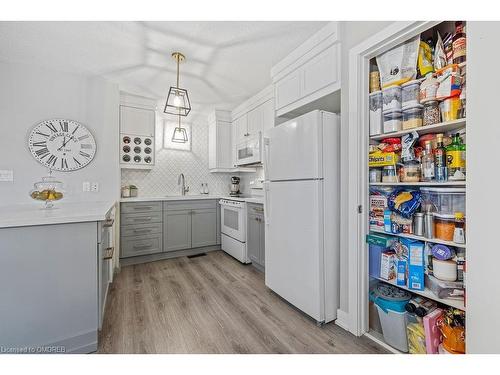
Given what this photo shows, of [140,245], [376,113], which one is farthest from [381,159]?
[140,245]

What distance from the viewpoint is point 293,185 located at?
197 centimetres

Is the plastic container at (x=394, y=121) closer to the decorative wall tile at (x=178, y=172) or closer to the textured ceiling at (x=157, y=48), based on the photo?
the textured ceiling at (x=157, y=48)

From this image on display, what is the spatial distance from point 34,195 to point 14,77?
1.59m

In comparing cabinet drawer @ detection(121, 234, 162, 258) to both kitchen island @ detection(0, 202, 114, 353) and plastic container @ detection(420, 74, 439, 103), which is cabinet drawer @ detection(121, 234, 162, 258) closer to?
kitchen island @ detection(0, 202, 114, 353)

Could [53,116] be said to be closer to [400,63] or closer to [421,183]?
[400,63]

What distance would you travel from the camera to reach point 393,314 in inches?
59.7

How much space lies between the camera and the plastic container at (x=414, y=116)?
1472 mm

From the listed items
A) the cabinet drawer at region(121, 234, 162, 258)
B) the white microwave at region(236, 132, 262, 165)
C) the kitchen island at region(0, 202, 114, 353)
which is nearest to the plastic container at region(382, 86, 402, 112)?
the white microwave at region(236, 132, 262, 165)

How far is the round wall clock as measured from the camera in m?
2.57

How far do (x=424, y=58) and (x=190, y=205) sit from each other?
3.16 metres

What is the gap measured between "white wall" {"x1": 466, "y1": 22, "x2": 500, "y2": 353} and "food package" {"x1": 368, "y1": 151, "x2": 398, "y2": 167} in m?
0.46

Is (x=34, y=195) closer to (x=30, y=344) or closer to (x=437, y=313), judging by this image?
(x=30, y=344)

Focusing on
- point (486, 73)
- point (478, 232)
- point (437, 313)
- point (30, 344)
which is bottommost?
point (30, 344)
